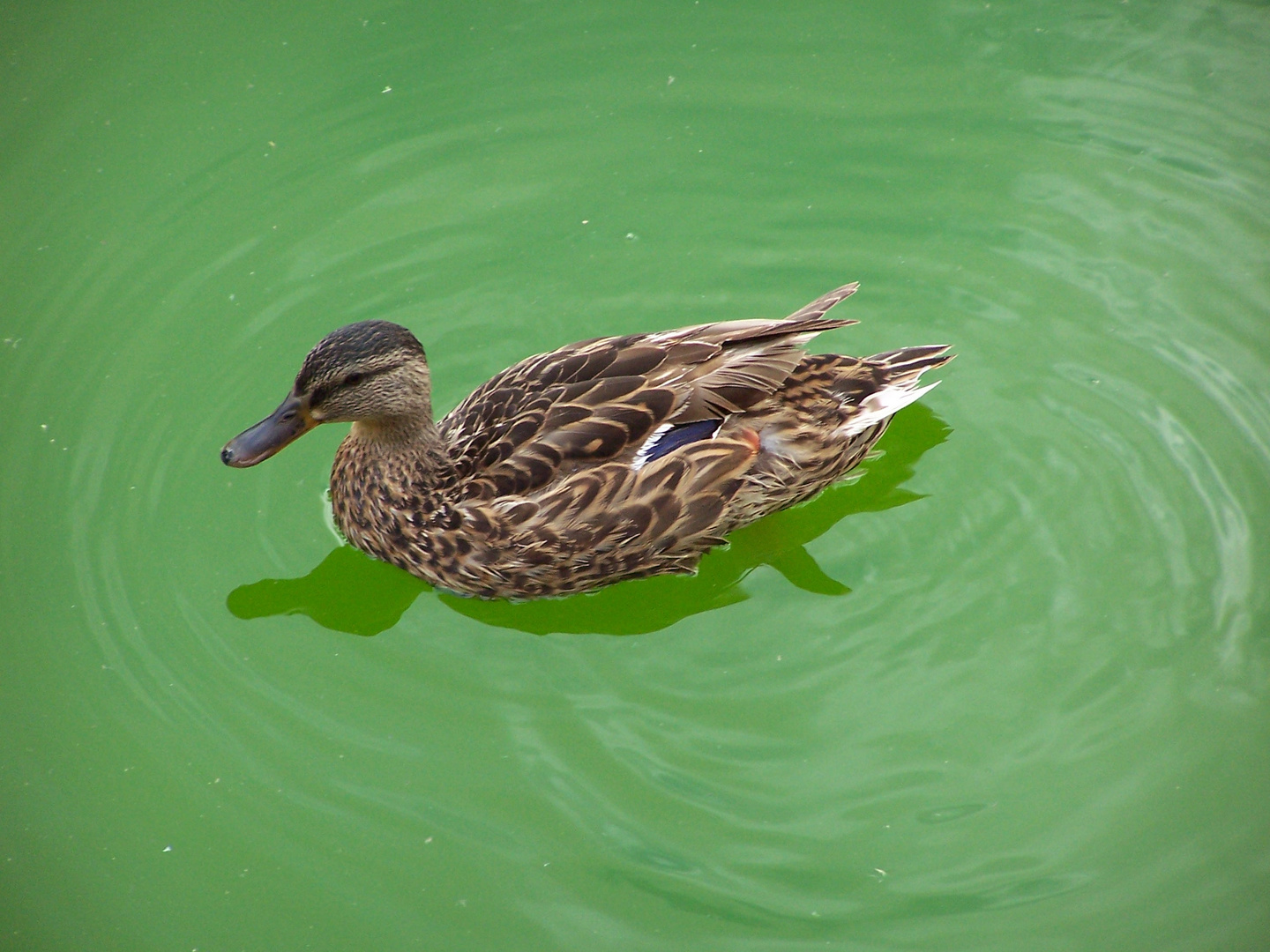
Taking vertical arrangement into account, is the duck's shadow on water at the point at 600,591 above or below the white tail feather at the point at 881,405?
below

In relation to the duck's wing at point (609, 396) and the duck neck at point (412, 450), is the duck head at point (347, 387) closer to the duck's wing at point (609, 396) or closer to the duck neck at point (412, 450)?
the duck neck at point (412, 450)

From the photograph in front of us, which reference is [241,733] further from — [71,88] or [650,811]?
[71,88]

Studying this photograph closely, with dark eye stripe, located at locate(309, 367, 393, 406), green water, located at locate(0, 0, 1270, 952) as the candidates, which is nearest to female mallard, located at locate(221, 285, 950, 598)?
dark eye stripe, located at locate(309, 367, 393, 406)

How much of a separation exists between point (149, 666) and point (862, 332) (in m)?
3.68

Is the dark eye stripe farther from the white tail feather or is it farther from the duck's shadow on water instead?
the white tail feather

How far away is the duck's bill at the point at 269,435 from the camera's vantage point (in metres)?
4.84

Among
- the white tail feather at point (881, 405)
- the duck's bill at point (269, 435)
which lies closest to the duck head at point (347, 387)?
the duck's bill at point (269, 435)

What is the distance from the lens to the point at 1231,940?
4180mm

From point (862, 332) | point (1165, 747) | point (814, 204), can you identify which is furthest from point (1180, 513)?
point (814, 204)

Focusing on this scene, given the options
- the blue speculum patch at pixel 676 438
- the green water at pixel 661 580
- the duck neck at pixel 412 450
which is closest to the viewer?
the green water at pixel 661 580

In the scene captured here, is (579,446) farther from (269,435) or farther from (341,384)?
(269,435)

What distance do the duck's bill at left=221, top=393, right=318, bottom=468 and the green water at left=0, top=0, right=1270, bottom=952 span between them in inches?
24.6

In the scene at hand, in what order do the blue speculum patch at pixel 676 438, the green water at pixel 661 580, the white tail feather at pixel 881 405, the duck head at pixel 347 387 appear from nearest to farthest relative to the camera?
the green water at pixel 661 580, the duck head at pixel 347 387, the blue speculum patch at pixel 676 438, the white tail feather at pixel 881 405

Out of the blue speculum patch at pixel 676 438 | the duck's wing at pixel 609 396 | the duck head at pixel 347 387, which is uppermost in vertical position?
the duck head at pixel 347 387
